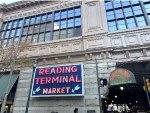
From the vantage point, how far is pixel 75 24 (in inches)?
731

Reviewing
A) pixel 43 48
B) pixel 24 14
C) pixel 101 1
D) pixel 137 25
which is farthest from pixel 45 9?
pixel 137 25

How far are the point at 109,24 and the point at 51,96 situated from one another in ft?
31.4

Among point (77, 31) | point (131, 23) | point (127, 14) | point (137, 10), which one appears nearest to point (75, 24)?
point (77, 31)

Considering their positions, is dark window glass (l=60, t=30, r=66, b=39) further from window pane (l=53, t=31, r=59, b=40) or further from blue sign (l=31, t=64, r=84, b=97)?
blue sign (l=31, t=64, r=84, b=97)

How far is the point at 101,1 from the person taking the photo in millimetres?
18328

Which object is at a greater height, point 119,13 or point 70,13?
point 70,13

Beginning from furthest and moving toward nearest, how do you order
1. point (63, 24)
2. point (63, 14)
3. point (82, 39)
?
point (63, 14) → point (63, 24) → point (82, 39)

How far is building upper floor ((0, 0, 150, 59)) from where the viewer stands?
51.3 feet

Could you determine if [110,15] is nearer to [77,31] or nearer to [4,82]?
[77,31]

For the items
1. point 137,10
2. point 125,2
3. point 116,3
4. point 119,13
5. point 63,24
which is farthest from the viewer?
Result: point 63,24

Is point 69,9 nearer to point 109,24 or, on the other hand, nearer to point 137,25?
point 109,24

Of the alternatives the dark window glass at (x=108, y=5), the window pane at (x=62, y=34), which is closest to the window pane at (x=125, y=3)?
the dark window glass at (x=108, y=5)

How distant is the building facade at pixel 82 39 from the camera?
47.2 ft

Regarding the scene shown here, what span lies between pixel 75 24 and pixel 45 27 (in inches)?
157
